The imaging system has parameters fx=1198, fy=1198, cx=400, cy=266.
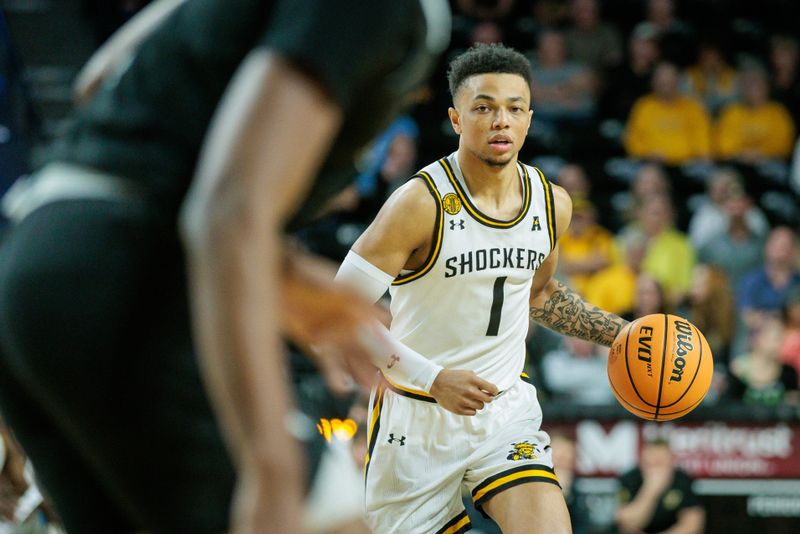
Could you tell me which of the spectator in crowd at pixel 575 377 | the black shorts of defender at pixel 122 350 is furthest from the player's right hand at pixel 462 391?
the spectator in crowd at pixel 575 377

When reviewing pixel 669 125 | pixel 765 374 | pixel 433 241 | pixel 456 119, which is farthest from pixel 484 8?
pixel 433 241

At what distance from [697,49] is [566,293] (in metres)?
8.82

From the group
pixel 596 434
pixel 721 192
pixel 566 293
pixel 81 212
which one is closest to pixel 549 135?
pixel 721 192

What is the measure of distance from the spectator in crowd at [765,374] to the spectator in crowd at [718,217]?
1317 millimetres

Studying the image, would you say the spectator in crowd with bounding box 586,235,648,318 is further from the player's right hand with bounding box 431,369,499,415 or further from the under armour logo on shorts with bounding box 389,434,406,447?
the player's right hand with bounding box 431,369,499,415

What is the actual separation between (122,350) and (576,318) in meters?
3.85

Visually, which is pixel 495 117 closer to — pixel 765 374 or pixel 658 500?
pixel 658 500

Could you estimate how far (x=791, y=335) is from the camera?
1039 cm

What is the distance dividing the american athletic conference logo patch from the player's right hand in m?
0.75

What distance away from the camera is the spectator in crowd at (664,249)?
11328 mm

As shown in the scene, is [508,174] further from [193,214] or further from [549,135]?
[549,135]

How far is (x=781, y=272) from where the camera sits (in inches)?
434

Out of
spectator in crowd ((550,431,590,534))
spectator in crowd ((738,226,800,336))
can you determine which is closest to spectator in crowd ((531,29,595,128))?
spectator in crowd ((738,226,800,336))

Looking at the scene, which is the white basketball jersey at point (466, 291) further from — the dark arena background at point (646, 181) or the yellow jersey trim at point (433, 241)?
the dark arena background at point (646, 181)
